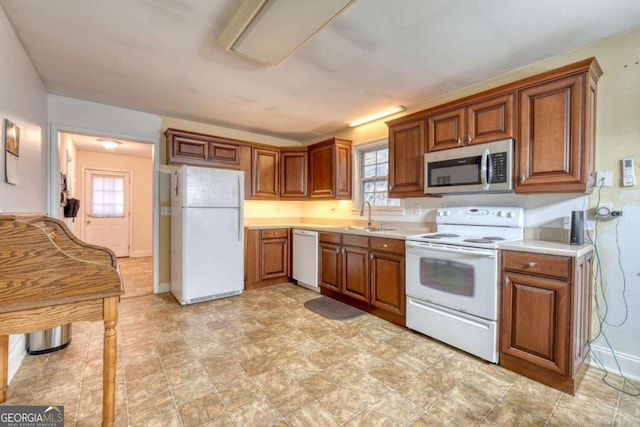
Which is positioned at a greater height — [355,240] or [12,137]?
[12,137]

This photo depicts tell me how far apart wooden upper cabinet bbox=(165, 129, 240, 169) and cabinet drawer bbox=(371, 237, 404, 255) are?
2.25 metres

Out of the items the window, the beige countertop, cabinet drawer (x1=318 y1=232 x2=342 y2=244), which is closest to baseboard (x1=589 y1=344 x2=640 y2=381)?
the beige countertop

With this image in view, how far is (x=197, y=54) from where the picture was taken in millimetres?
2293

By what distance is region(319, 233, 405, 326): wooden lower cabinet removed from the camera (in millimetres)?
2803

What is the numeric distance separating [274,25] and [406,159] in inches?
71.7

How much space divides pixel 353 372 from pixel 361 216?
227cm

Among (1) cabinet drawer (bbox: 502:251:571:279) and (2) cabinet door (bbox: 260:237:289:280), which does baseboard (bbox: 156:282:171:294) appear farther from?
(1) cabinet drawer (bbox: 502:251:571:279)

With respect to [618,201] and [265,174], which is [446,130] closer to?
[618,201]

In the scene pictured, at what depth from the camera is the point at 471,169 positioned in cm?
248

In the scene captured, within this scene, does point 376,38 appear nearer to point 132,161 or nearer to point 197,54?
→ point 197,54

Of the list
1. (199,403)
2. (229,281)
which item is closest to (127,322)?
(229,281)

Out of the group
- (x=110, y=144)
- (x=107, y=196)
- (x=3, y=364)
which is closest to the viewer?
(x=3, y=364)

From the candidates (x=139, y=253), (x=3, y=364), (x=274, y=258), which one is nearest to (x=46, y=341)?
(x=3, y=364)

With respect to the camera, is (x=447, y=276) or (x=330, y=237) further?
(x=330, y=237)
